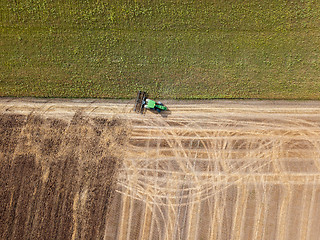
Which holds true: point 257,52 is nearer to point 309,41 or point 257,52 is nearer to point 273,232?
point 309,41

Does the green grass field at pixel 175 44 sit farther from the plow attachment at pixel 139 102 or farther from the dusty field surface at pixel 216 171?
the dusty field surface at pixel 216 171

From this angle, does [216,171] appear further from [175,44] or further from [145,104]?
[175,44]

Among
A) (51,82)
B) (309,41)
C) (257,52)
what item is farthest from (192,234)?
(309,41)

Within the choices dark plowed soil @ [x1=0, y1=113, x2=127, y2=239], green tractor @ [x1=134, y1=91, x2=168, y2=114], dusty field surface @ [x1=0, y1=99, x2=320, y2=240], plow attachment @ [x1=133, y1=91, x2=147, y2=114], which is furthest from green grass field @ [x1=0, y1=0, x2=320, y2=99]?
dark plowed soil @ [x1=0, y1=113, x2=127, y2=239]

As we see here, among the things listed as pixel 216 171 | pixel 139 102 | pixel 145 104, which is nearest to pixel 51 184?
pixel 139 102

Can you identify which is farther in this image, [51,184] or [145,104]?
[145,104]

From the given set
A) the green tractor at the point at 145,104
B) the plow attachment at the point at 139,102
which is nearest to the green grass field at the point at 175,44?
the green tractor at the point at 145,104
